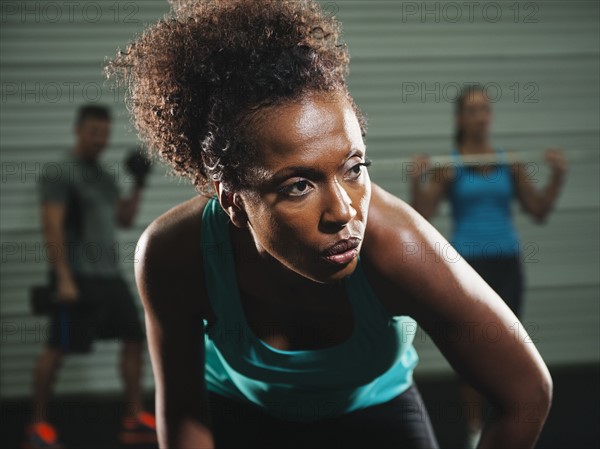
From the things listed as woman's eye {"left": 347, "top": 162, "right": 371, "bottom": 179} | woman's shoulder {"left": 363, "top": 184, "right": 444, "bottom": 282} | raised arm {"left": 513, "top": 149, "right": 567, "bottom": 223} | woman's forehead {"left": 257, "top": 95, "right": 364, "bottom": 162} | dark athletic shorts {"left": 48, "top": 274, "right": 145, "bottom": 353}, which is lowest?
dark athletic shorts {"left": 48, "top": 274, "right": 145, "bottom": 353}

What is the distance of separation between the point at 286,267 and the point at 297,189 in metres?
0.33

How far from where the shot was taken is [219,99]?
4.12 ft

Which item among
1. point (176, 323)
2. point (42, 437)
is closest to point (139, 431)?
point (42, 437)

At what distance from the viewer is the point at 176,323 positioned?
1544 millimetres

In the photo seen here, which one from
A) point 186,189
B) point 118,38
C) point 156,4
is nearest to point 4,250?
point 186,189

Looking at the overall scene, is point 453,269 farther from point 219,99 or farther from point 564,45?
point 564,45

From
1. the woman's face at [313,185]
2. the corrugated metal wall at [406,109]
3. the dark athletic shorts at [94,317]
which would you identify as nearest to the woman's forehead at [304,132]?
the woman's face at [313,185]

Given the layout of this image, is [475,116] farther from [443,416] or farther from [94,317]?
[94,317]

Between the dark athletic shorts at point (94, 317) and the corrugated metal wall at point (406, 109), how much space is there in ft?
3.02

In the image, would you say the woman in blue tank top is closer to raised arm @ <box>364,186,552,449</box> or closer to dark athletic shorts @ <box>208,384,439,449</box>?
dark athletic shorts @ <box>208,384,439,449</box>

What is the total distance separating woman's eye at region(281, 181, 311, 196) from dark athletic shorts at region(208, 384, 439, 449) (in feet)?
2.25

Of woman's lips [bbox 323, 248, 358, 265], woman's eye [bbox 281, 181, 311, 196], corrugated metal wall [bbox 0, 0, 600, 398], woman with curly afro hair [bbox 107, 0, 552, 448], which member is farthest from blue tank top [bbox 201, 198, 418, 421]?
corrugated metal wall [bbox 0, 0, 600, 398]

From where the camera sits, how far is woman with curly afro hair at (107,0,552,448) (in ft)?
3.98

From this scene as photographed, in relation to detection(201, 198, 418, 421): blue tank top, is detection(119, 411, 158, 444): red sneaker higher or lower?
lower
